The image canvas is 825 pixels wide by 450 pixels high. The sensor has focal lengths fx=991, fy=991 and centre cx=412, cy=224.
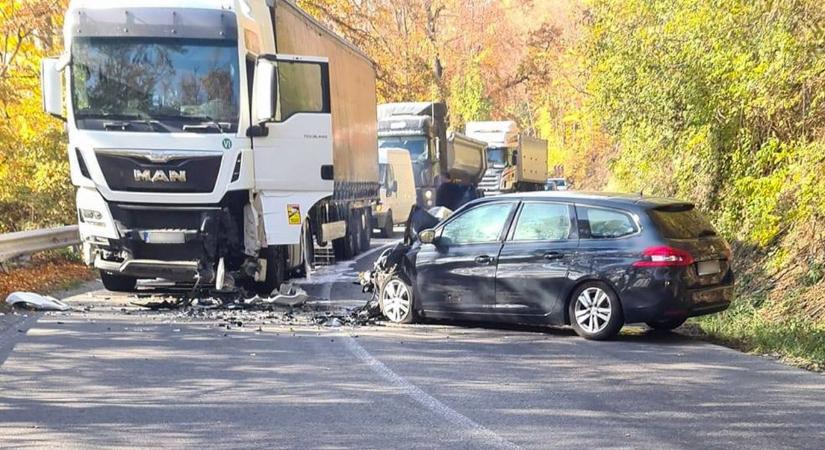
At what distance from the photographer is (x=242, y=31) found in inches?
494

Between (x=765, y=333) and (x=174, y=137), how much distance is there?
23.7ft

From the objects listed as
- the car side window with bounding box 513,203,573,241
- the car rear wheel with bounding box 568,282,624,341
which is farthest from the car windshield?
the car rear wheel with bounding box 568,282,624,341

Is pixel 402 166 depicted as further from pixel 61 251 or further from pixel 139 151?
pixel 139 151

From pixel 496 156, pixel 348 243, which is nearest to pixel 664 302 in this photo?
pixel 348 243

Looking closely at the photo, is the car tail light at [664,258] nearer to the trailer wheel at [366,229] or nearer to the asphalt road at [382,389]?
the asphalt road at [382,389]

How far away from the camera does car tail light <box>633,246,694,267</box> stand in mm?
9719

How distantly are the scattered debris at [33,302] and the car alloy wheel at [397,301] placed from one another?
12.8 feet

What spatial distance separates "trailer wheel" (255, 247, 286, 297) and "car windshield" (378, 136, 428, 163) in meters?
16.5

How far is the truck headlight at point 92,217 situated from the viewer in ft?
40.9

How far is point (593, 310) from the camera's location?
1007 centimetres

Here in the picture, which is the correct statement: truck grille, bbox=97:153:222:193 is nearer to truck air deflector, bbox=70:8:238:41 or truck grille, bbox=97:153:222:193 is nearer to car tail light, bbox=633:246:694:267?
truck air deflector, bbox=70:8:238:41

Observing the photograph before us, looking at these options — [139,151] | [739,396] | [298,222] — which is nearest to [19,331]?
[139,151]

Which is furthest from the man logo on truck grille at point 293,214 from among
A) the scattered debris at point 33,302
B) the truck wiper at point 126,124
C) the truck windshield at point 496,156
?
the truck windshield at point 496,156

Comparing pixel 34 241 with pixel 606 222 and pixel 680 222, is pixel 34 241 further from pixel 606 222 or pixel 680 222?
pixel 680 222
